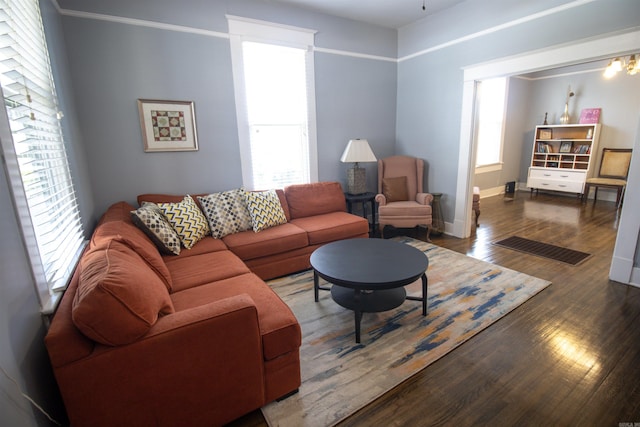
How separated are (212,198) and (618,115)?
23.7ft

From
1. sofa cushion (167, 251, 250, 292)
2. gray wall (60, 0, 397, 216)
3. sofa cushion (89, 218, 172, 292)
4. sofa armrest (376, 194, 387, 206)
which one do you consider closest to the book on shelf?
sofa armrest (376, 194, 387, 206)

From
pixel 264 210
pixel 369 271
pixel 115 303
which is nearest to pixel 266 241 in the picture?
pixel 264 210

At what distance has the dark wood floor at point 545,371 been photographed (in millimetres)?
1489

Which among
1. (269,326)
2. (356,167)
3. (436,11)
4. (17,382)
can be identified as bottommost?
(269,326)

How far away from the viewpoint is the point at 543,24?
2918mm

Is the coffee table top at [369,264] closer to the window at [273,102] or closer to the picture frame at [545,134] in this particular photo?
the window at [273,102]

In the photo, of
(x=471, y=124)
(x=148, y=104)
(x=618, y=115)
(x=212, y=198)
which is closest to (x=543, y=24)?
(x=471, y=124)

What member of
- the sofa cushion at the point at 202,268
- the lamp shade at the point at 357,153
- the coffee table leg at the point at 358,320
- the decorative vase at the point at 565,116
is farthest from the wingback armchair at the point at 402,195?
the decorative vase at the point at 565,116

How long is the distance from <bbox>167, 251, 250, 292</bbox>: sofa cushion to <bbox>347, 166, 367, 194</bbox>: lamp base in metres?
2.05

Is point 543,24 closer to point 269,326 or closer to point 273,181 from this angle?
point 273,181

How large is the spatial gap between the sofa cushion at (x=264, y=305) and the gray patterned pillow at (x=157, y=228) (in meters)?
0.72

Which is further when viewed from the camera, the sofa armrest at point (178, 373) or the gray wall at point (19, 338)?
the sofa armrest at point (178, 373)

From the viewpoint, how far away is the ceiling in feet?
11.3

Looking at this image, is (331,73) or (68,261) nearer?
(68,261)
